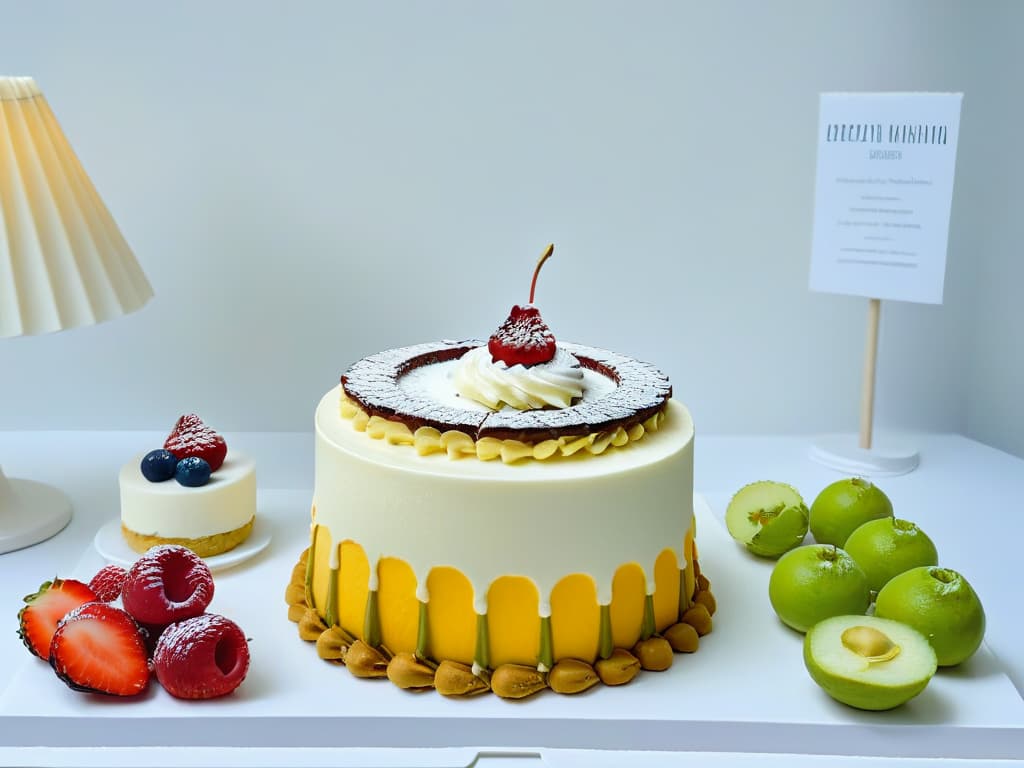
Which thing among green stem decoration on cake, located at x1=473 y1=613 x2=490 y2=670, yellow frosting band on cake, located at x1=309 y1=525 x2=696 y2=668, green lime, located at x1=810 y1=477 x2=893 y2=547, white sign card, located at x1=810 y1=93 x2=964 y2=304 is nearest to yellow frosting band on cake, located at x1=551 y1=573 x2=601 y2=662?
yellow frosting band on cake, located at x1=309 y1=525 x2=696 y2=668

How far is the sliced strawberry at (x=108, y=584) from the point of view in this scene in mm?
1936

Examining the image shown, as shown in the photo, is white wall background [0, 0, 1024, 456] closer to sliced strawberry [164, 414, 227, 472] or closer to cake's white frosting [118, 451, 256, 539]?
sliced strawberry [164, 414, 227, 472]

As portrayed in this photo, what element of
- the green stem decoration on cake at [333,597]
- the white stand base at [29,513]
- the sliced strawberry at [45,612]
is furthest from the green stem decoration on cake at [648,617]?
the white stand base at [29,513]

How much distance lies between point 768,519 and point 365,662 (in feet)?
2.72

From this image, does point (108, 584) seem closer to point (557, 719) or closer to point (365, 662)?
point (365, 662)

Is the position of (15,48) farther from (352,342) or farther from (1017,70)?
(1017,70)

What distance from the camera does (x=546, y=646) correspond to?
1770 mm

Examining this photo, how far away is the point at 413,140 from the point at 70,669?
1.64 meters

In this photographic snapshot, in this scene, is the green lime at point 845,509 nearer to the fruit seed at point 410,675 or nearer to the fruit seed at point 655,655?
the fruit seed at point 655,655

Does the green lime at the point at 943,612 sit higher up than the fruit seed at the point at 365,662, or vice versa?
the green lime at the point at 943,612

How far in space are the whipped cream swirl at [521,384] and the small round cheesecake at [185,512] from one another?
53cm

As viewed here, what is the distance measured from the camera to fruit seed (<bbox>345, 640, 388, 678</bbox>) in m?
1.78

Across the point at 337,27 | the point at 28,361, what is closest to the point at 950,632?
the point at 337,27

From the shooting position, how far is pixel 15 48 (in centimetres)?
282
